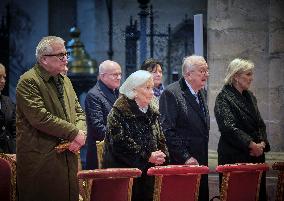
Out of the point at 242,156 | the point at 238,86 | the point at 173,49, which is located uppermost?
the point at 173,49

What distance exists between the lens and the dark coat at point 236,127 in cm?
595

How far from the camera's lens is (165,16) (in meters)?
15.9

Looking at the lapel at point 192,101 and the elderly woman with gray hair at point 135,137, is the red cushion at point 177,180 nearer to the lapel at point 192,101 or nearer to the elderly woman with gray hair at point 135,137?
the elderly woman with gray hair at point 135,137

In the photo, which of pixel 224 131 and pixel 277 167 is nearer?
pixel 277 167

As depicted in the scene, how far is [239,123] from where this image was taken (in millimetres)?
6043

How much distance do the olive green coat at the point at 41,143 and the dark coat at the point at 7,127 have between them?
5.21 feet

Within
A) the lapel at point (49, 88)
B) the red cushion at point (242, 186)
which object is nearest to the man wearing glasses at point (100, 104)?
the lapel at point (49, 88)

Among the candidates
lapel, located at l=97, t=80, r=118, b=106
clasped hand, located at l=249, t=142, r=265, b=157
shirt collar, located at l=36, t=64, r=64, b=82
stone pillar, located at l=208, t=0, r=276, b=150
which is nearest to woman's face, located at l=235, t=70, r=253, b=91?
clasped hand, located at l=249, t=142, r=265, b=157

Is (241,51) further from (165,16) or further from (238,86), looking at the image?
(165,16)

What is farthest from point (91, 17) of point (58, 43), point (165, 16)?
point (58, 43)

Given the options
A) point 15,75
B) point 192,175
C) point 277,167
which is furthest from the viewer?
point 15,75

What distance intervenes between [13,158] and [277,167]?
6.61ft

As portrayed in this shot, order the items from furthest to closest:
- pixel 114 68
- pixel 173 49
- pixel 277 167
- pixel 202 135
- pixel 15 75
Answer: pixel 15 75 → pixel 173 49 → pixel 114 68 → pixel 202 135 → pixel 277 167

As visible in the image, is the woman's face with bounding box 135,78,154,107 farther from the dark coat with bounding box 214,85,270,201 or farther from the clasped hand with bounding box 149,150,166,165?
the dark coat with bounding box 214,85,270,201
